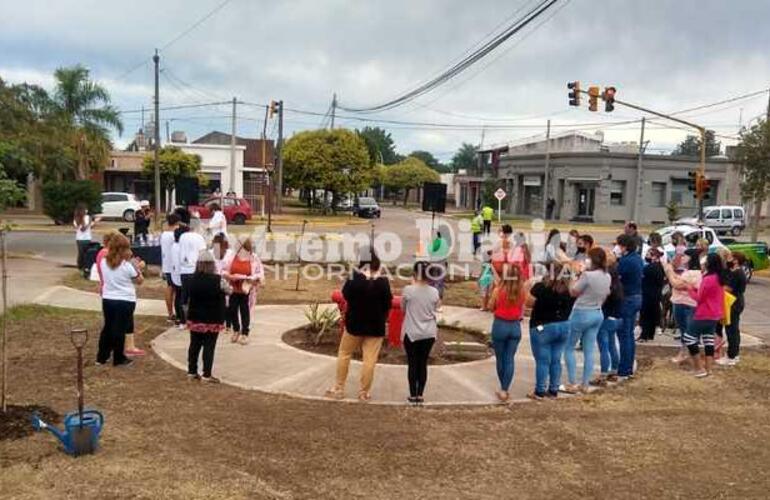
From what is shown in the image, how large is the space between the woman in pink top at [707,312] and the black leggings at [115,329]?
22.1ft

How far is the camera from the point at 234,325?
32.8 ft

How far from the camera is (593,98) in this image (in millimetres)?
24062

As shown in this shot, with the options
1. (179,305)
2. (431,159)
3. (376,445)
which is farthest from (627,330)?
(431,159)

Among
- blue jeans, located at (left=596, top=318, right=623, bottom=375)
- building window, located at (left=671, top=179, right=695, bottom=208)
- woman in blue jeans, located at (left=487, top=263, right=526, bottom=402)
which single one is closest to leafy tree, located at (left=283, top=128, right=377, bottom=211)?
building window, located at (left=671, top=179, right=695, bottom=208)

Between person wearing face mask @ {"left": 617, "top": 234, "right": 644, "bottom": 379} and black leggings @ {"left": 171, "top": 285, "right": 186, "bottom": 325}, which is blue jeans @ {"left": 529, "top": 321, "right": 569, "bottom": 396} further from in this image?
black leggings @ {"left": 171, "top": 285, "right": 186, "bottom": 325}

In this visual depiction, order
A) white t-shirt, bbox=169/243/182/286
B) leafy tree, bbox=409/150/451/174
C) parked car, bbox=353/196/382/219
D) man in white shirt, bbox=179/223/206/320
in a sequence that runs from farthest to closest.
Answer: leafy tree, bbox=409/150/451/174 → parked car, bbox=353/196/382/219 → white t-shirt, bbox=169/243/182/286 → man in white shirt, bbox=179/223/206/320

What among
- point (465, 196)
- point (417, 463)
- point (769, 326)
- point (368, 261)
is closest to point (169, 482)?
point (417, 463)

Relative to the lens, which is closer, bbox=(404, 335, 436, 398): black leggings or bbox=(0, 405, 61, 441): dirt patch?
bbox=(0, 405, 61, 441): dirt patch

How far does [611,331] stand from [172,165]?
39078 millimetres

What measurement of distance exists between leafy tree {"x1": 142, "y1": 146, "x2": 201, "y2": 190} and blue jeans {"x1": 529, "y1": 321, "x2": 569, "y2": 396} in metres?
38.2

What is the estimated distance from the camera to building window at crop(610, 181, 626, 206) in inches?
2055

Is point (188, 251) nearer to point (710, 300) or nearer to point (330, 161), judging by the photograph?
point (710, 300)

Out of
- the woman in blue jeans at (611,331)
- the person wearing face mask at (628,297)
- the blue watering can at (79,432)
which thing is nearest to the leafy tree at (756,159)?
the person wearing face mask at (628,297)

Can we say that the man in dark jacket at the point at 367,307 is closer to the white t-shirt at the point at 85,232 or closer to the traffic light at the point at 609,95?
the white t-shirt at the point at 85,232
